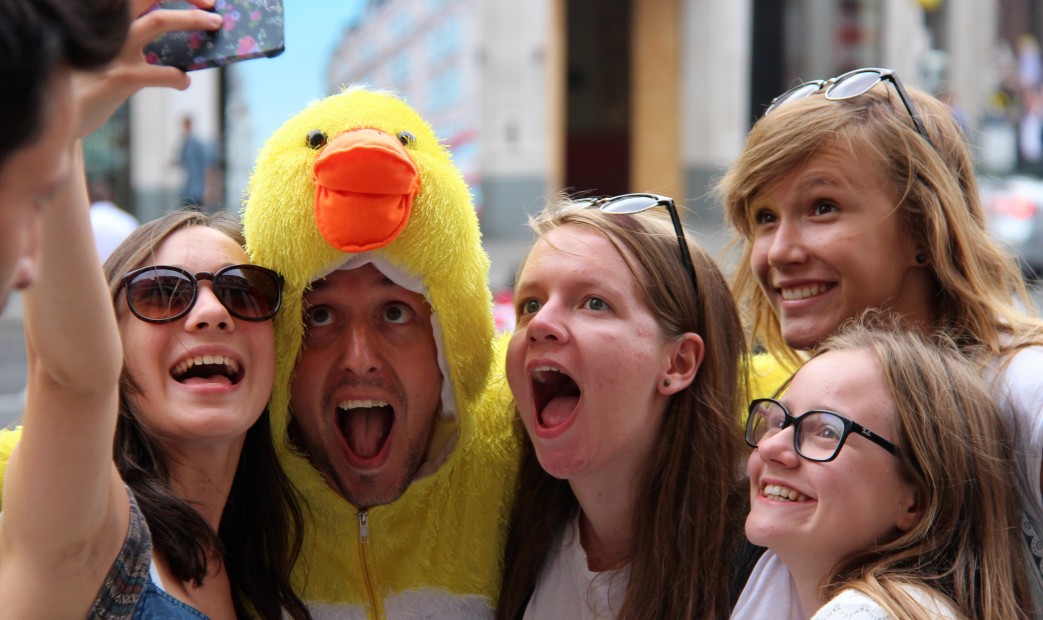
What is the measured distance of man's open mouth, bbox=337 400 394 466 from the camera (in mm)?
2941

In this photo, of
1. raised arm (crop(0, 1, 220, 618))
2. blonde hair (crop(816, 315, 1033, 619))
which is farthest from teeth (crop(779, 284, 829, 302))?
→ raised arm (crop(0, 1, 220, 618))

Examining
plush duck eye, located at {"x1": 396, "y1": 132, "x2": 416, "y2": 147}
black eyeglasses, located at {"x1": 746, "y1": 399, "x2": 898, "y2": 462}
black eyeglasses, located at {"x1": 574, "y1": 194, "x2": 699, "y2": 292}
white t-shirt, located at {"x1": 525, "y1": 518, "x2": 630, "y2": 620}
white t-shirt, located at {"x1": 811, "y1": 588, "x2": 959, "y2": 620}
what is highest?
plush duck eye, located at {"x1": 396, "y1": 132, "x2": 416, "y2": 147}

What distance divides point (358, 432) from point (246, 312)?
0.50 m

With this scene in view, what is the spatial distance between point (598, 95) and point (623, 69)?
2.44 ft

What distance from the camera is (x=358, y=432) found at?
295 cm

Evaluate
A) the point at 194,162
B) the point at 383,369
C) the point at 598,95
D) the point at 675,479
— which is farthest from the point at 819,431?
the point at 598,95

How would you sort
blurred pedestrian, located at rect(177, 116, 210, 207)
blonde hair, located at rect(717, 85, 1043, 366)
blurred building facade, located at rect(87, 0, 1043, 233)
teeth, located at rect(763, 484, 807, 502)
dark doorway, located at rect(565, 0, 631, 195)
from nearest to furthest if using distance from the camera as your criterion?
teeth, located at rect(763, 484, 807, 502) < blonde hair, located at rect(717, 85, 1043, 366) < blurred pedestrian, located at rect(177, 116, 210, 207) < blurred building facade, located at rect(87, 0, 1043, 233) < dark doorway, located at rect(565, 0, 631, 195)

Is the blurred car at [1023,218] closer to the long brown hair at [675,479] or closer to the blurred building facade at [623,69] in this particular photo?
the blurred building facade at [623,69]

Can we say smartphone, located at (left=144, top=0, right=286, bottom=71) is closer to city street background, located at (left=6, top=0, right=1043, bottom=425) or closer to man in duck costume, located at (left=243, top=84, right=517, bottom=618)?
man in duck costume, located at (left=243, top=84, right=517, bottom=618)

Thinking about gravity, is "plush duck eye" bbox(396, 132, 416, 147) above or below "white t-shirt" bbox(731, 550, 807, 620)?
above

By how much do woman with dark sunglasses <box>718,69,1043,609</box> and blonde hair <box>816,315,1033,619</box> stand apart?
35 cm

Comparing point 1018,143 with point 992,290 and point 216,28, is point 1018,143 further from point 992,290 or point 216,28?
point 216,28

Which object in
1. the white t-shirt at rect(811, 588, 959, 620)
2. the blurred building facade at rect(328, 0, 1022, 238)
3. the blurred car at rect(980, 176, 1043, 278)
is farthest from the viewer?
the blurred building facade at rect(328, 0, 1022, 238)

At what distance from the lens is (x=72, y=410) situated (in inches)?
74.9
